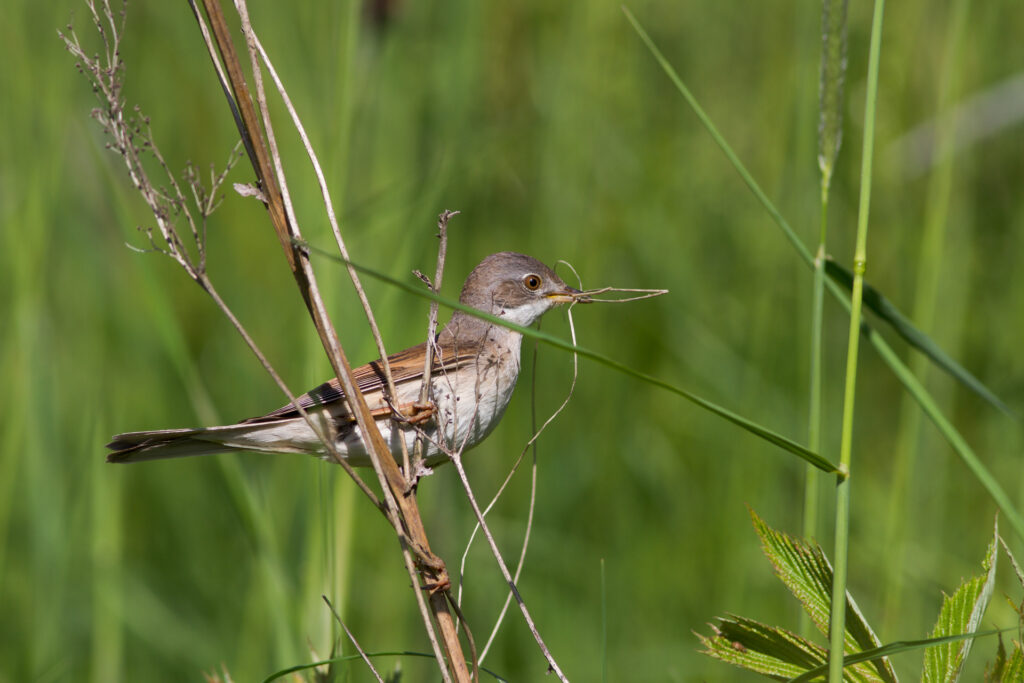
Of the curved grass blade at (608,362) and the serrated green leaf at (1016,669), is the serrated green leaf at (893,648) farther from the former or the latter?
the curved grass blade at (608,362)

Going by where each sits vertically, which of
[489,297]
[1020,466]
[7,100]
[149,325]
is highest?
[7,100]

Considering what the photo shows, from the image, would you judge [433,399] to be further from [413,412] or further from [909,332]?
[909,332]

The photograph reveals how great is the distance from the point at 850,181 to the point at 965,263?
80 centimetres

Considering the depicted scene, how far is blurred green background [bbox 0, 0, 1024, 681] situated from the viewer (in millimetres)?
3781

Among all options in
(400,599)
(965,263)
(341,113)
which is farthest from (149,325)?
(965,263)

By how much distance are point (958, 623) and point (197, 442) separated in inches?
81.1

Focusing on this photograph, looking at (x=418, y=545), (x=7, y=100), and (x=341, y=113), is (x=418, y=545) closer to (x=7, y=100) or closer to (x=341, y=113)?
(x=341, y=113)

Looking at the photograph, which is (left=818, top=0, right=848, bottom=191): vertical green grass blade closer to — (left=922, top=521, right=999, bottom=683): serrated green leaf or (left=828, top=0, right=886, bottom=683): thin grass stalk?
(left=828, top=0, right=886, bottom=683): thin grass stalk

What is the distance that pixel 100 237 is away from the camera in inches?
221

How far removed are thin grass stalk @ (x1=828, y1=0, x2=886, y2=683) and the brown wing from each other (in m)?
1.36

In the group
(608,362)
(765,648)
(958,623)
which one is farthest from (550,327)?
(608,362)

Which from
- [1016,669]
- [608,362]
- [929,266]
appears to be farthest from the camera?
[929,266]

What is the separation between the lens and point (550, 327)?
524cm

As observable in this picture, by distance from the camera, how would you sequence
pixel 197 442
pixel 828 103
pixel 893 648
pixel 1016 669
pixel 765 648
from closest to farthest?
pixel 893 648 < pixel 1016 669 < pixel 765 648 < pixel 828 103 < pixel 197 442
